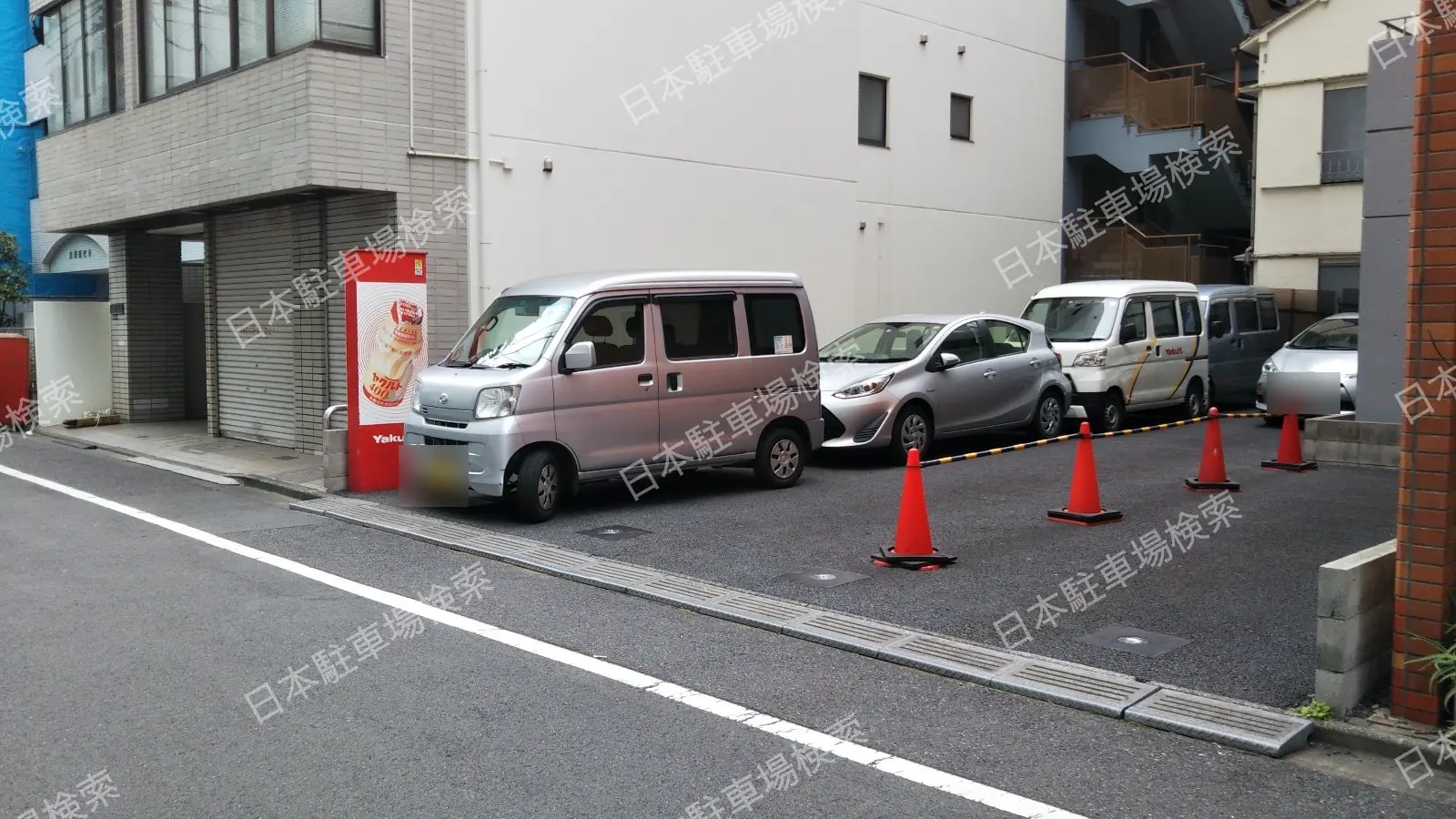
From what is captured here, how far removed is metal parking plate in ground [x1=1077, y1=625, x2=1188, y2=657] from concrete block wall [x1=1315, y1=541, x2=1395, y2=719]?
1.11m

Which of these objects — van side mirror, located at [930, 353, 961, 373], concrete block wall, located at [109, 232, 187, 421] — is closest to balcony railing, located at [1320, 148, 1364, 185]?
van side mirror, located at [930, 353, 961, 373]

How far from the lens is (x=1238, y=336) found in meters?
18.5

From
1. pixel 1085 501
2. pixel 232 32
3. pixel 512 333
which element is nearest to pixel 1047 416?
pixel 1085 501

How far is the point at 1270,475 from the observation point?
40.0 feet

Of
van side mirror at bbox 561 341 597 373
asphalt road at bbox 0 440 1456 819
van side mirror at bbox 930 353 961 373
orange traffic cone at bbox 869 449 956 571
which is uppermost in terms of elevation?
van side mirror at bbox 561 341 597 373

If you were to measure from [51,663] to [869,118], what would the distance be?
15629 millimetres

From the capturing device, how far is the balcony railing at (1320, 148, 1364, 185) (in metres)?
19.6

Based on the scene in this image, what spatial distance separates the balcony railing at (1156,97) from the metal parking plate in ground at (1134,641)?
17.5 m

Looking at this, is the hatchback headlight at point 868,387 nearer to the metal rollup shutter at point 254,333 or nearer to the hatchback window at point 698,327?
the hatchback window at point 698,327

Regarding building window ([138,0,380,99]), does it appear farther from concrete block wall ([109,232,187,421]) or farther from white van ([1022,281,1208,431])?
white van ([1022,281,1208,431])

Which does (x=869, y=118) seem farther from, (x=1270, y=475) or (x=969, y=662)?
(x=969, y=662)

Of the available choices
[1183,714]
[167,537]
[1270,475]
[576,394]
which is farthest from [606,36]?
[1183,714]

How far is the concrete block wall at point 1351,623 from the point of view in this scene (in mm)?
5203

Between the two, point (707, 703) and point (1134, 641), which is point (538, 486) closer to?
point (707, 703)
